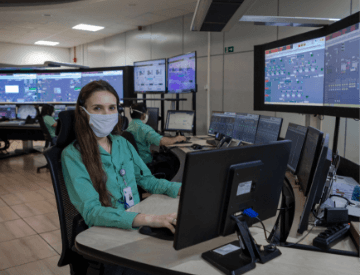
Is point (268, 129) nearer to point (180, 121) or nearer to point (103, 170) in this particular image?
point (103, 170)

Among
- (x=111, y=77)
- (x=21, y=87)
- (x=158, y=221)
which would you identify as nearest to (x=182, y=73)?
(x=111, y=77)

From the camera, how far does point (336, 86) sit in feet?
7.01

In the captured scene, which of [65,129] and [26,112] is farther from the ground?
[65,129]

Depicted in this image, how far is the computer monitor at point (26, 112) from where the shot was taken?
664cm

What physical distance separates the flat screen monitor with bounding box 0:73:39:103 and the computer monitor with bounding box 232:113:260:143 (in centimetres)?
507

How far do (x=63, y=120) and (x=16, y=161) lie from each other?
551cm

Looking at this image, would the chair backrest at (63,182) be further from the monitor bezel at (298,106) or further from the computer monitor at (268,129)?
the monitor bezel at (298,106)

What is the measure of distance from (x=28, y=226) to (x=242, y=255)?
2765mm

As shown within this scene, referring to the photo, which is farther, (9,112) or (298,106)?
(9,112)

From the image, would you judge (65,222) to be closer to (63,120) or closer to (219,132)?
(63,120)

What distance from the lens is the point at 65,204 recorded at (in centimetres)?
147

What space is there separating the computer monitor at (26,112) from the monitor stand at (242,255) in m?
6.53

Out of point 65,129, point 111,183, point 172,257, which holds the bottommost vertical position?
point 172,257

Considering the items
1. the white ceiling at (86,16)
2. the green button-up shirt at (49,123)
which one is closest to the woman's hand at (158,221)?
the green button-up shirt at (49,123)
